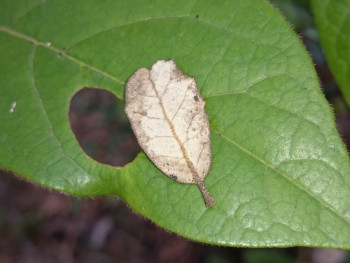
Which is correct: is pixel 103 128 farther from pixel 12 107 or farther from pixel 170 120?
pixel 170 120

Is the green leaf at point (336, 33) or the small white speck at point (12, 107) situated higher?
the green leaf at point (336, 33)

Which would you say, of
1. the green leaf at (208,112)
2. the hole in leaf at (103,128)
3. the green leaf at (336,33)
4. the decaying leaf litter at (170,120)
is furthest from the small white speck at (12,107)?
the hole in leaf at (103,128)

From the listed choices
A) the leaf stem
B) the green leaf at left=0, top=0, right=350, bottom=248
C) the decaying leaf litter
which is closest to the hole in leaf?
the green leaf at left=0, top=0, right=350, bottom=248

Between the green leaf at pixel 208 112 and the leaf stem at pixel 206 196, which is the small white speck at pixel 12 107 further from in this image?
the leaf stem at pixel 206 196

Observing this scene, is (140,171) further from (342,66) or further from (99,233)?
(99,233)

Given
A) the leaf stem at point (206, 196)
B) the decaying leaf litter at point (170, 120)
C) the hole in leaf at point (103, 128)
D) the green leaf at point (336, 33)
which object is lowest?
the hole in leaf at point (103, 128)
